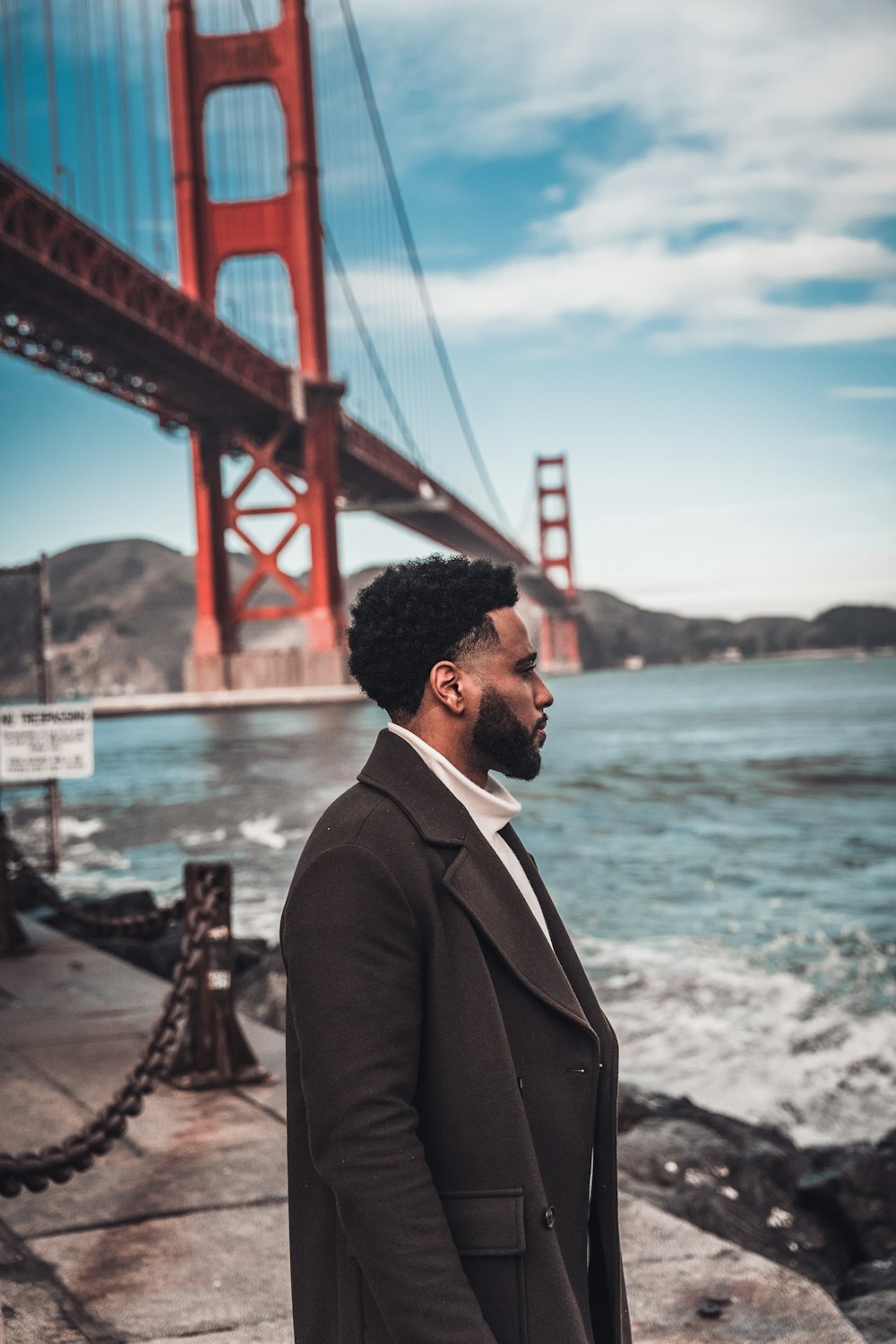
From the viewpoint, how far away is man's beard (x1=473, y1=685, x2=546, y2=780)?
1.00 metres

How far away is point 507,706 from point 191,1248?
149 centimetres

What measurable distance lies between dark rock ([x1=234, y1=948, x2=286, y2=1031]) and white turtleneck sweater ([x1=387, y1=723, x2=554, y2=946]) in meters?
3.18

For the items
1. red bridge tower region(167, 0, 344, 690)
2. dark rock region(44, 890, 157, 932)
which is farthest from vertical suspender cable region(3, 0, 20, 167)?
dark rock region(44, 890, 157, 932)

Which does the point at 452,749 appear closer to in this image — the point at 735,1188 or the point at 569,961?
the point at 569,961

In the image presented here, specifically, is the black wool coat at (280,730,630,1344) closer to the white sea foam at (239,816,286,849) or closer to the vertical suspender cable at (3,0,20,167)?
the white sea foam at (239,816,286,849)

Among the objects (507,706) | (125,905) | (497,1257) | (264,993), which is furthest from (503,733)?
(125,905)

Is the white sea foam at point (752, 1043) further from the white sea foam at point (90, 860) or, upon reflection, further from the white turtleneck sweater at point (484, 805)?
the white sea foam at point (90, 860)

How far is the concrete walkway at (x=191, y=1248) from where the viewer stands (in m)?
1.84

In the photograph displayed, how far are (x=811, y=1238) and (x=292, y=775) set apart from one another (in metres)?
17.4

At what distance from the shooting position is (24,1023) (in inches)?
139

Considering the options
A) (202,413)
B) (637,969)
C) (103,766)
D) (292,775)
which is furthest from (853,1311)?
(103,766)

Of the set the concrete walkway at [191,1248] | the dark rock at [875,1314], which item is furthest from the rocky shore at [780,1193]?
the concrete walkway at [191,1248]

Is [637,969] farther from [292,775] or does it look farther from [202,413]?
[202,413]

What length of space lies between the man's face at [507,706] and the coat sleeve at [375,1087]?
145 mm
